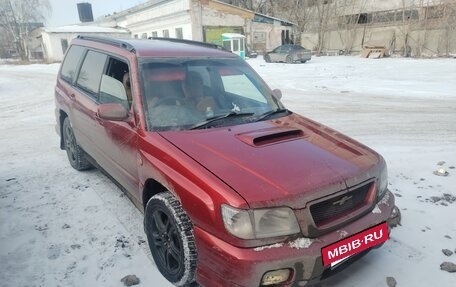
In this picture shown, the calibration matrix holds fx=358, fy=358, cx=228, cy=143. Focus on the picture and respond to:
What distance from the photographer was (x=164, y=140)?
2793mm

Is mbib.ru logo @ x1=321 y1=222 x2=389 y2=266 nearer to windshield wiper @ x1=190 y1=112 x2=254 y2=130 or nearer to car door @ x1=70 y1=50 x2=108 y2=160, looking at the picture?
windshield wiper @ x1=190 y1=112 x2=254 y2=130

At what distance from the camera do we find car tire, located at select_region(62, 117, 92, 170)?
194 inches

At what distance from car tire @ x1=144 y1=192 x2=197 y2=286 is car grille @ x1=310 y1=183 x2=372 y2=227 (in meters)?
0.85

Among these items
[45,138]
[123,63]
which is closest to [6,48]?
[45,138]

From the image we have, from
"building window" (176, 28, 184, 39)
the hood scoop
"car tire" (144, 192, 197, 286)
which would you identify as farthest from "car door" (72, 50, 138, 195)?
"building window" (176, 28, 184, 39)

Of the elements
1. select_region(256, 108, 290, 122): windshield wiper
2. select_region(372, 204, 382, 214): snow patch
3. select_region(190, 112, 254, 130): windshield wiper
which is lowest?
select_region(372, 204, 382, 214): snow patch

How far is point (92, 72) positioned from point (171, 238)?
2462mm

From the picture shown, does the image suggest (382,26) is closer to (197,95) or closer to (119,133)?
(197,95)

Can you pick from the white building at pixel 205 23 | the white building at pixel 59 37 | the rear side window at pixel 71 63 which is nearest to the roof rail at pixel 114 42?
the rear side window at pixel 71 63

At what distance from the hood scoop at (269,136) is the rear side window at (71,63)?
3006 millimetres

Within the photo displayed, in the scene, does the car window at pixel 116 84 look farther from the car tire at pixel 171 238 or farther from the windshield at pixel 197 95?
the car tire at pixel 171 238

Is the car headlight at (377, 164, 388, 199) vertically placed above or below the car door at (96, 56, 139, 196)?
below

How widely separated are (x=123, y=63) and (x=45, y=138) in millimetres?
4403

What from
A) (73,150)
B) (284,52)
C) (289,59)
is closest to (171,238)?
(73,150)
